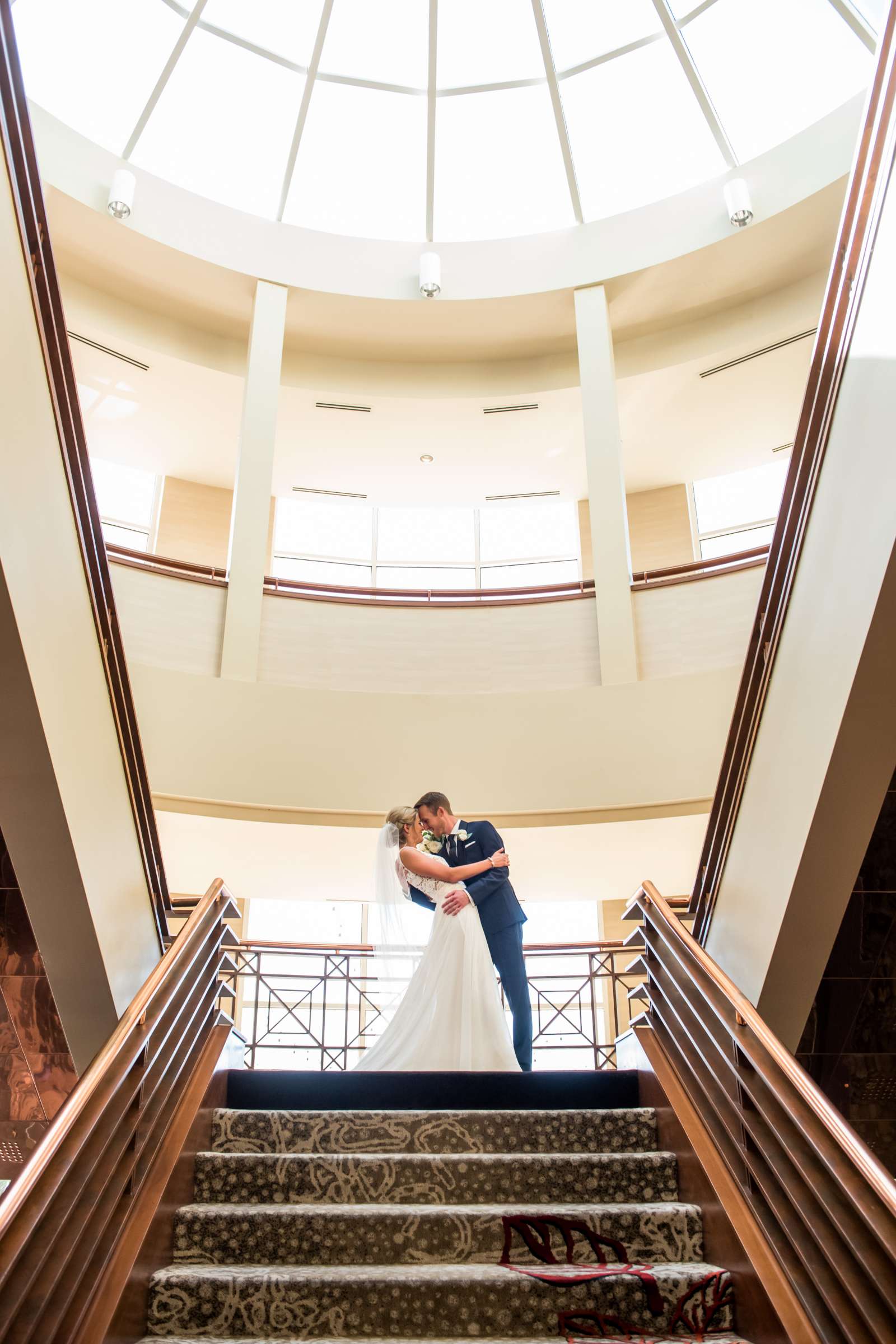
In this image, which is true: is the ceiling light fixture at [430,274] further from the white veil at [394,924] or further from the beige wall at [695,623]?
the white veil at [394,924]

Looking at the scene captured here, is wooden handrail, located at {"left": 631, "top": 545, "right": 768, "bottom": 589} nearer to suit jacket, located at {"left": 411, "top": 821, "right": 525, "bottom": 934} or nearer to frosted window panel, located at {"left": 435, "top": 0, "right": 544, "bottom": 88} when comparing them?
suit jacket, located at {"left": 411, "top": 821, "right": 525, "bottom": 934}

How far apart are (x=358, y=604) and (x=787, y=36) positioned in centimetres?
655

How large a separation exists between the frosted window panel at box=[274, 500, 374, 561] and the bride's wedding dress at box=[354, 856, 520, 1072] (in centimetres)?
926

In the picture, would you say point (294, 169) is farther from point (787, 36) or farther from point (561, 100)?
point (787, 36)

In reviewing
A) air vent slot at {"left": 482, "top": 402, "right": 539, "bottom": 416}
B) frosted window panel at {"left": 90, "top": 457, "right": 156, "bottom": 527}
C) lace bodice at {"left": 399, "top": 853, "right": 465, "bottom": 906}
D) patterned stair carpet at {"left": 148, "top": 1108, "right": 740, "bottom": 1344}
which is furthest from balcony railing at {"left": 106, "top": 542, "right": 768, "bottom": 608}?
patterned stair carpet at {"left": 148, "top": 1108, "right": 740, "bottom": 1344}

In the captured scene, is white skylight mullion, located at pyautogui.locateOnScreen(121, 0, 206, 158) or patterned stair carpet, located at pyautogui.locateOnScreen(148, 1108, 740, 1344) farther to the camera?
white skylight mullion, located at pyautogui.locateOnScreen(121, 0, 206, 158)

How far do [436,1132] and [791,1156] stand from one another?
4.98ft

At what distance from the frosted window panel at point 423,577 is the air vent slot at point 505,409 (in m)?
2.92

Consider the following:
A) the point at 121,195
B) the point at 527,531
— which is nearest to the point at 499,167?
the point at 121,195

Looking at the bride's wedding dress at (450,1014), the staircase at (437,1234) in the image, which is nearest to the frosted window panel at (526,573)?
the bride's wedding dress at (450,1014)

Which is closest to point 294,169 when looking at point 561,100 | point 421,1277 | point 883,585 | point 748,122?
point 561,100

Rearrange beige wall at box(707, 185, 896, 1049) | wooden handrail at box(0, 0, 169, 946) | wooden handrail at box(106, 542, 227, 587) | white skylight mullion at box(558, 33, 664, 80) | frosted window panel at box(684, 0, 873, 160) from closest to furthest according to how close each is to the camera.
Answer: beige wall at box(707, 185, 896, 1049) < wooden handrail at box(0, 0, 169, 946) < wooden handrail at box(106, 542, 227, 587) < frosted window panel at box(684, 0, 873, 160) < white skylight mullion at box(558, 33, 664, 80)

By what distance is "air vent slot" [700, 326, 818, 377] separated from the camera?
1052cm

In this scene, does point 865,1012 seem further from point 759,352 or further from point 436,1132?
point 759,352
